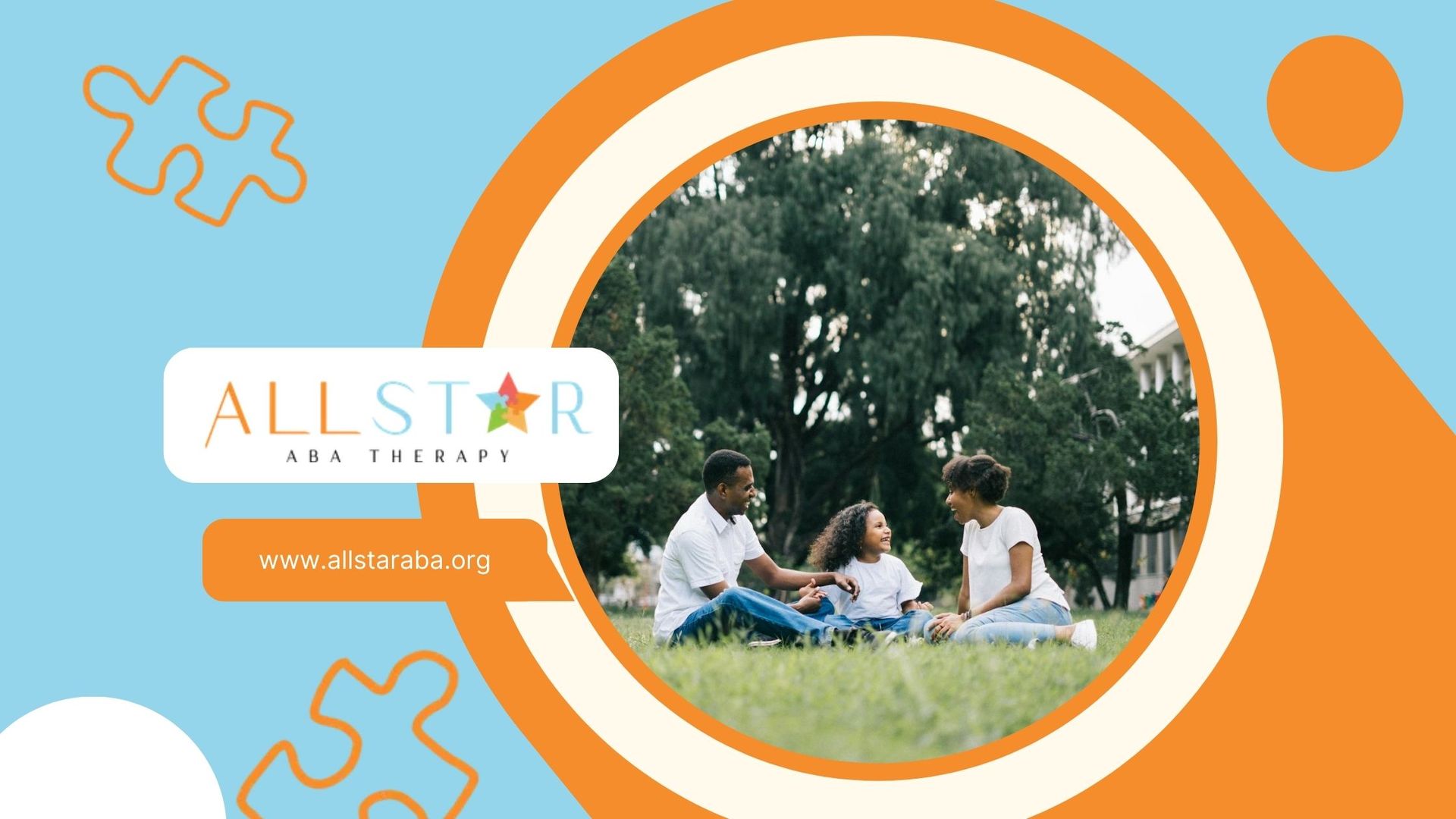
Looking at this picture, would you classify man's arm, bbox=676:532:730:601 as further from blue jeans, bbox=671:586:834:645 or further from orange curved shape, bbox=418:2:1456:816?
orange curved shape, bbox=418:2:1456:816

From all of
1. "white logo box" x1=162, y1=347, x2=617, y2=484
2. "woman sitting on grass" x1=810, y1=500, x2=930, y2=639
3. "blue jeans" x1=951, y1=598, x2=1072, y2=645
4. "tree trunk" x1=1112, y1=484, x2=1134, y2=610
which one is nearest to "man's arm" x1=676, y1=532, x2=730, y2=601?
"woman sitting on grass" x1=810, y1=500, x2=930, y2=639

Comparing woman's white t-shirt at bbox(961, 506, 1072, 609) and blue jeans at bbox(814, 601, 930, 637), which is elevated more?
woman's white t-shirt at bbox(961, 506, 1072, 609)

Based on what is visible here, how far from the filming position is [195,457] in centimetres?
489

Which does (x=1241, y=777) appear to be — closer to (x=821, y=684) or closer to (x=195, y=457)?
(x=821, y=684)

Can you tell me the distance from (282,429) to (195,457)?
32cm

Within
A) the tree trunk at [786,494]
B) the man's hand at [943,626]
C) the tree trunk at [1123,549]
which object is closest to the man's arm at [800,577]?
the man's hand at [943,626]

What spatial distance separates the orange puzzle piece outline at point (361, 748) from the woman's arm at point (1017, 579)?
2.52 meters

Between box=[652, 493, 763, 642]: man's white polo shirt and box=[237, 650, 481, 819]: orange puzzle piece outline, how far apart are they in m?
1.50

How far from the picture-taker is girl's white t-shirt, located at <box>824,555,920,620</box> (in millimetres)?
6617

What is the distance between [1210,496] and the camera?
5438 mm

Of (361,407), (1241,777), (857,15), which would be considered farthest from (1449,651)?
(361,407)

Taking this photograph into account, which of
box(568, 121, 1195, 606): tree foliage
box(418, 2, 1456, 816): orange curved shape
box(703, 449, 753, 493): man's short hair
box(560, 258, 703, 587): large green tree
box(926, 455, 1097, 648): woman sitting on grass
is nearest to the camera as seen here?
box(418, 2, 1456, 816): orange curved shape

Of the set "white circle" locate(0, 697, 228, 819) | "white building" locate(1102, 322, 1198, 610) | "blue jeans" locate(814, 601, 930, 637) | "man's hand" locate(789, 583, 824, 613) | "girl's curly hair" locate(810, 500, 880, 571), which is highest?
"white building" locate(1102, 322, 1198, 610)

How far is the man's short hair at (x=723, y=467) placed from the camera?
6285 mm
